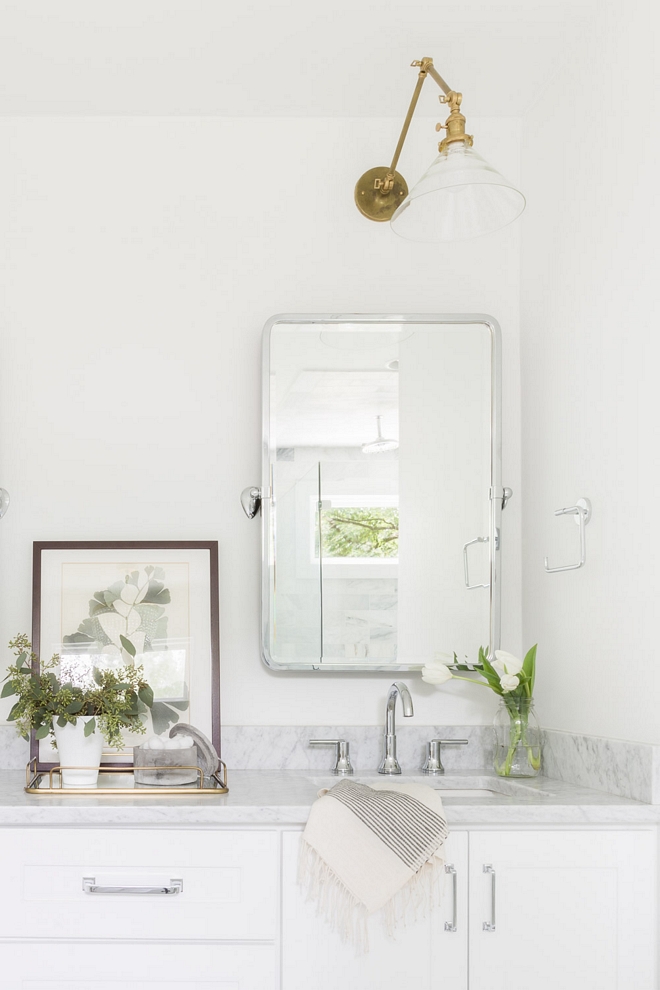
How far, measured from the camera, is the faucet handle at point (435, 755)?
2.25 m

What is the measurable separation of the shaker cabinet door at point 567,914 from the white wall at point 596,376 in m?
0.25

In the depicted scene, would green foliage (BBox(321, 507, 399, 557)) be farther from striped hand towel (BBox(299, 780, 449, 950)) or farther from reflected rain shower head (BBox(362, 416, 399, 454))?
striped hand towel (BBox(299, 780, 449, 950))

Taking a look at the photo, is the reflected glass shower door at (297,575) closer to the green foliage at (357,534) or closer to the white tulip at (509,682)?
the green foliage at (357,534)

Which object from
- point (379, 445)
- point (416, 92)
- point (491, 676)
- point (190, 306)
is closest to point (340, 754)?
point (491, 676)

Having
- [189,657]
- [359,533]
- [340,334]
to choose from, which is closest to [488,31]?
[340,334]

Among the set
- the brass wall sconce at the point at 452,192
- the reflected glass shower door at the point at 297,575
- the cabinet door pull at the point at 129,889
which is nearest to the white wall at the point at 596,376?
the brass wall sconce at the point at 452,192

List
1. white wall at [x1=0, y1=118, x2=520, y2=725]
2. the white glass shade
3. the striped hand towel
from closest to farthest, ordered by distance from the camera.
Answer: the striped hand towel → the white glass shade → white wall at [x1=0, y1=118, x2=520, y2=725]

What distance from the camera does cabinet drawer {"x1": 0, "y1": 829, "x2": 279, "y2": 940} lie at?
1.75 m

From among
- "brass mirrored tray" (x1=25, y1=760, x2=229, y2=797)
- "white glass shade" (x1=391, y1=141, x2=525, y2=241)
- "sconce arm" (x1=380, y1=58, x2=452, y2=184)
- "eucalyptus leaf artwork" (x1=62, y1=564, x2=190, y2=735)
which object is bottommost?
"brass mirrored tray" (x1=25, y1=760, x2=229, y2=797)

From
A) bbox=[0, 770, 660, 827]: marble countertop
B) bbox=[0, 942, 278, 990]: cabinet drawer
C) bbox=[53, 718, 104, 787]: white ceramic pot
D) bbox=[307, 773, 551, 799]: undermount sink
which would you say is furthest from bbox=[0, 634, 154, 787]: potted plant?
bbox=[307, 773, 551, 799]: undermount sink

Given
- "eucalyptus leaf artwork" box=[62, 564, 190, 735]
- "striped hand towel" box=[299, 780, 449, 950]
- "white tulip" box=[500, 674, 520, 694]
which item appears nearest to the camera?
"striped hand towel" box=[299, 780, 449, 950]

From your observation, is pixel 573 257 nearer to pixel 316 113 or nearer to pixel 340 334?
pixel 340 334

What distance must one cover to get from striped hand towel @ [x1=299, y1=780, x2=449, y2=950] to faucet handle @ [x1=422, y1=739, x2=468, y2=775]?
0.48 metres

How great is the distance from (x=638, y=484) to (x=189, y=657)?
112 centimetres
